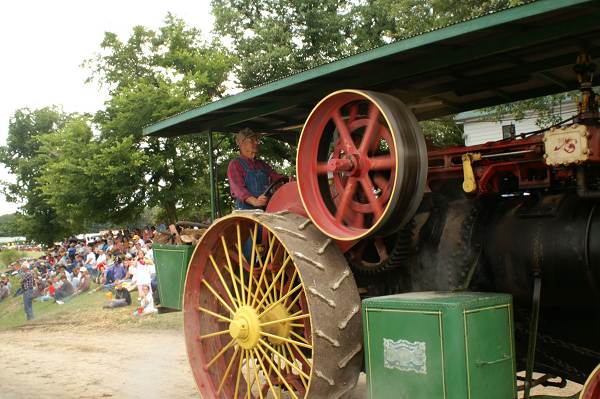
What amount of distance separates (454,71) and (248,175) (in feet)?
6.60

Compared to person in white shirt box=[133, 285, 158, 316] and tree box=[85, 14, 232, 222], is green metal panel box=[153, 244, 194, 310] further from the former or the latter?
tree box=[85, 14, 232, 222]

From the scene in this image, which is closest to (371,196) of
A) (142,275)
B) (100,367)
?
(100,367)

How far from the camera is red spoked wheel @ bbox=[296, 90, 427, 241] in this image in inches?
152

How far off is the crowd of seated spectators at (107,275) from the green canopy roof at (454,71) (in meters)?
5.43

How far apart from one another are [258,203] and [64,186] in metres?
21.8

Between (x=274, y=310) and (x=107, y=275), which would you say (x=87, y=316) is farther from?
(x=274, y=310)

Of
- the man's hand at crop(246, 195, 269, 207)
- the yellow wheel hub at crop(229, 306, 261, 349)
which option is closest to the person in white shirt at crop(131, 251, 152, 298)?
the man's hand at crop(246, 195, 269, 207)

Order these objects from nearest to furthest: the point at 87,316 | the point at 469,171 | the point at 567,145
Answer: the point at 567,145 < the point at 469,171 < the point at 87,316

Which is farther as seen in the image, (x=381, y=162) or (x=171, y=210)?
(x=171, y=210)

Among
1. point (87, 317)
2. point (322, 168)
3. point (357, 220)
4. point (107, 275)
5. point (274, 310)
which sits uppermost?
point (322, 168)

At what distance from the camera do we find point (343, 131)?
4211 mm

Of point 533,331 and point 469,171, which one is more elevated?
point 469,171

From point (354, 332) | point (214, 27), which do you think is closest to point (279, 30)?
point (214, 27)

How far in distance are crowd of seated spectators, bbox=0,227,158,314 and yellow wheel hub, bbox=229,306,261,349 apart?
5.95m
